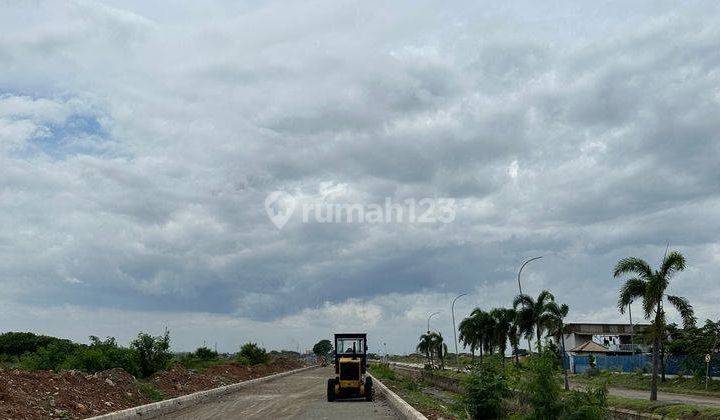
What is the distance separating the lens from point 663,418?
2111 centimetres

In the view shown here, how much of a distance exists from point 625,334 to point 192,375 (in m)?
81.9

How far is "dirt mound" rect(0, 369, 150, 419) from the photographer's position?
60.6 ft

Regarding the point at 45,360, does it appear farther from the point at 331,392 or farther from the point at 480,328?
the point at 480,328

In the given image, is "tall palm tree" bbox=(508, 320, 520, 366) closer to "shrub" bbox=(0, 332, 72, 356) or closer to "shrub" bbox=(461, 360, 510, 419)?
"shrub" bbox=(461, 360, 510, 419)

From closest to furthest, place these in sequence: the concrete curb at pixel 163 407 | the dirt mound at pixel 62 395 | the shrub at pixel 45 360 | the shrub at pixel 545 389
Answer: the shrub at pixel 545 389, the dirt mound at pixel 62 395, the concrete curb at pixel 163 407, the shrub at pixel 45 360

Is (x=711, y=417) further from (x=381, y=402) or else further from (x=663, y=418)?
(x=381, y=402)

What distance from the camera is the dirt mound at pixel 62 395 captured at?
60.6 ft

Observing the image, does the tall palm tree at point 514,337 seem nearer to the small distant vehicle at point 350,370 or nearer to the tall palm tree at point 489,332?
the tall palm tree at point 489,332

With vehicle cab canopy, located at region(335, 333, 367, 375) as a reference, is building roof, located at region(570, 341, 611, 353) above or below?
below

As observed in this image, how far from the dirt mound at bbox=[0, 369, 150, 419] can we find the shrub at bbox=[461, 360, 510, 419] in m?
11.5

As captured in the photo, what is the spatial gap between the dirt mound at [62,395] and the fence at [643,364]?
42.4 metres

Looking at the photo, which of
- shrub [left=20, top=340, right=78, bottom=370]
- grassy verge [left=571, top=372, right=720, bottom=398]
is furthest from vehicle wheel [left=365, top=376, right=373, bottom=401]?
grassy verge [left=571, top=372, right=720, bottom=398]

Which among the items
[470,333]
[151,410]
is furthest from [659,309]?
[470,333]

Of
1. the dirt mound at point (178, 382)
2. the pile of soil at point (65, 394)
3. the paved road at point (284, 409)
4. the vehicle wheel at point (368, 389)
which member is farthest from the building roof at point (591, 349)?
the pile of soil at point (65, 394)
